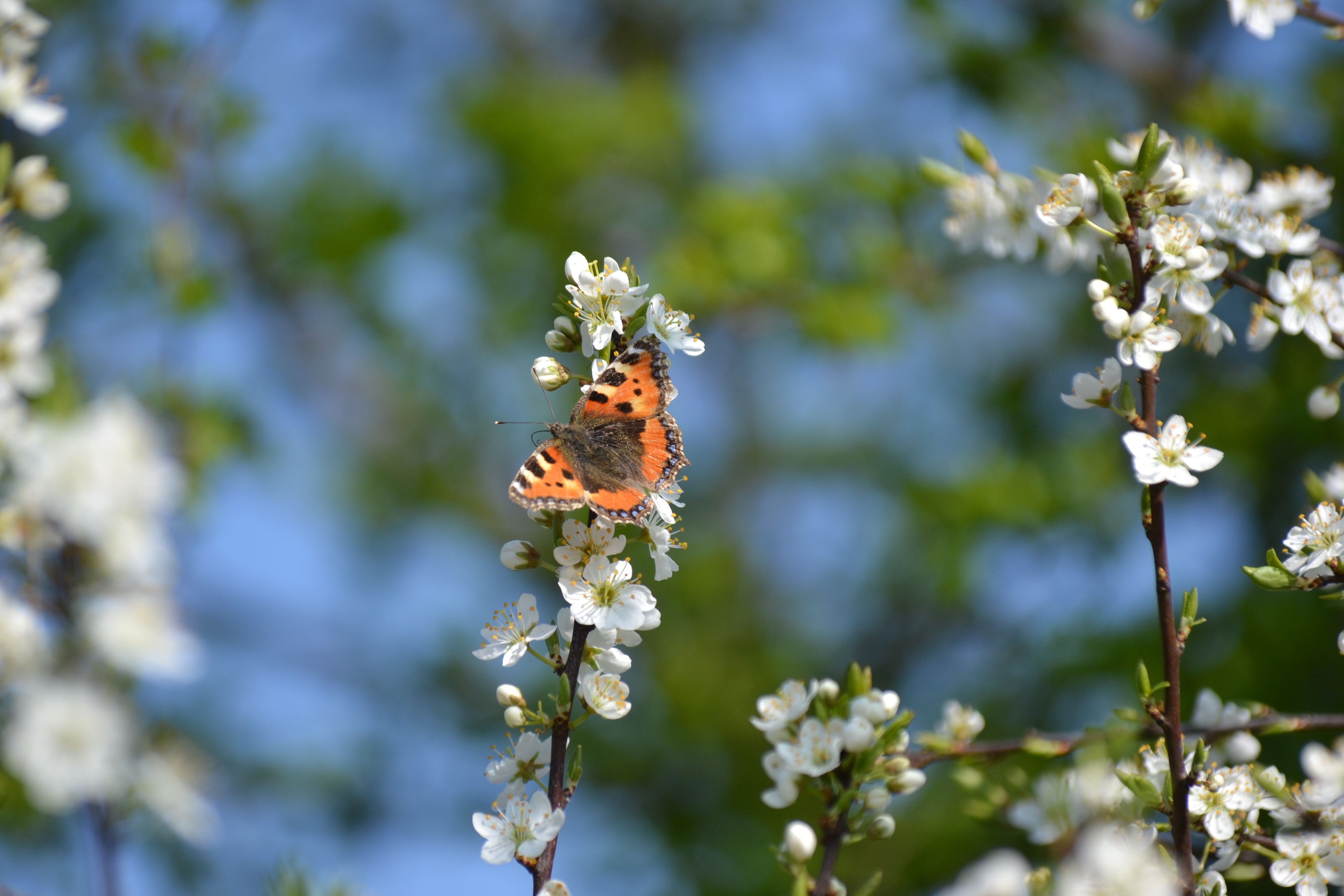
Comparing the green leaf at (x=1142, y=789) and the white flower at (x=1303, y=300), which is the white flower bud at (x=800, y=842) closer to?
the green leaf at (x=1142, y=789)

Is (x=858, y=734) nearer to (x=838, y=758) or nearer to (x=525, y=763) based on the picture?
(x=838, y=758)

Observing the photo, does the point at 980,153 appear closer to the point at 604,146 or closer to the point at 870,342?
the point at 870,342

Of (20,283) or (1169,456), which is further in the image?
(20,283)

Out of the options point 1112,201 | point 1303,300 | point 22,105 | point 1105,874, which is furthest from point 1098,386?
point 22,105

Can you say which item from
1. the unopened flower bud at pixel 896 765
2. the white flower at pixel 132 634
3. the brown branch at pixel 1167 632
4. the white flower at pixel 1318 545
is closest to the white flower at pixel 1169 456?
the brown branch at pixel 1167 632

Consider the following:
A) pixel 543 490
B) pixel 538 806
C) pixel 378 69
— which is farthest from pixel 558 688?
pixel 378 69
